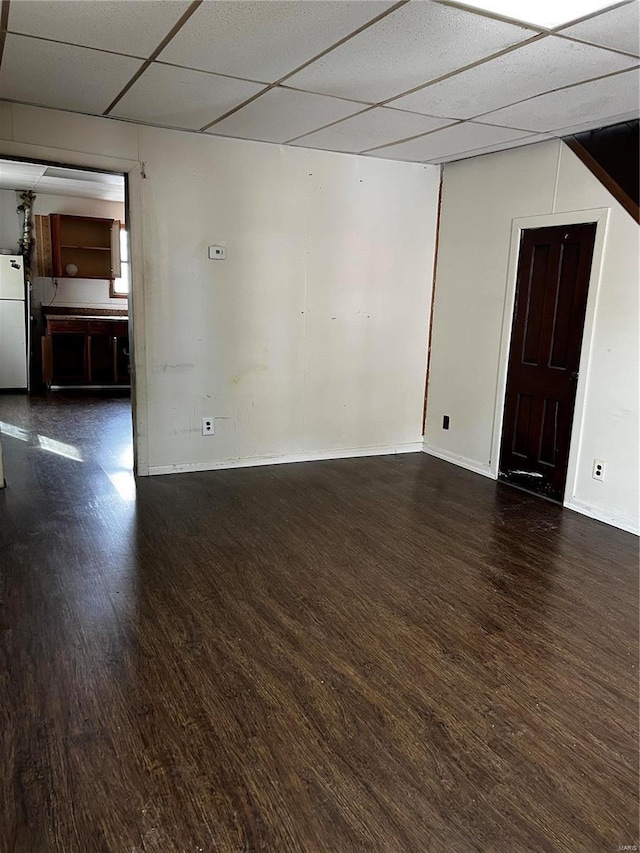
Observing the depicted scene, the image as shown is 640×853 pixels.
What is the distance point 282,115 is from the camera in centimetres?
378

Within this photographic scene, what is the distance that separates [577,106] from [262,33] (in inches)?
72.9

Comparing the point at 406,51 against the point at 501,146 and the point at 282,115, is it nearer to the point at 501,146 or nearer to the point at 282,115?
the point at 282,115

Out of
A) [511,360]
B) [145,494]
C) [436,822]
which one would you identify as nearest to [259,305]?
[145,494]

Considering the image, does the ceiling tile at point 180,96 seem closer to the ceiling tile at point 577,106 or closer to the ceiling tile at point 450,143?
the ceiling tile at point 450,143

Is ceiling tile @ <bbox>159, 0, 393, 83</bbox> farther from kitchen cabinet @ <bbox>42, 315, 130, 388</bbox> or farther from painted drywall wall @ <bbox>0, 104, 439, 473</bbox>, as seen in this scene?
kitchen cabinet @ <bbox>42, 315, 130, 388</bbox>

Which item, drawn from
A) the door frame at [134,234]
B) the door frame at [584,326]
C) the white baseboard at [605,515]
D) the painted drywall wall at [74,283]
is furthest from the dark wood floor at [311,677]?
the painted drywall wall at [74,283]

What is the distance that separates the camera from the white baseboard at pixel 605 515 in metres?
3.81

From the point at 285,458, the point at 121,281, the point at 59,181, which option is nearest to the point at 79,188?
the point at 59,181

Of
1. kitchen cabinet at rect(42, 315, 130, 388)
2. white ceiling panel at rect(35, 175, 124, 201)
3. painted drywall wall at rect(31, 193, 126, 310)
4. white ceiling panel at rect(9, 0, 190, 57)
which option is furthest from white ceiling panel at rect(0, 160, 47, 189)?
white ceiling panel at rect(9, 0, 190, 57)

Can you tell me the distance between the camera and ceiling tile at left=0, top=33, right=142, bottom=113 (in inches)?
112

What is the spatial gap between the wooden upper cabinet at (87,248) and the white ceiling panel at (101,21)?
602 cm

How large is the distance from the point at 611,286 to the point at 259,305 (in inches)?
97.9

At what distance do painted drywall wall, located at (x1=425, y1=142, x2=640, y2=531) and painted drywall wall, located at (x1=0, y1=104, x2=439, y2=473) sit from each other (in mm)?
252

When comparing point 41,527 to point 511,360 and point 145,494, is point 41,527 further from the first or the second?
point 511,360
